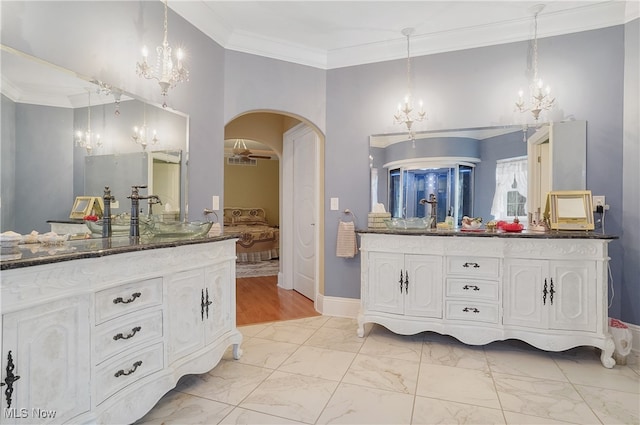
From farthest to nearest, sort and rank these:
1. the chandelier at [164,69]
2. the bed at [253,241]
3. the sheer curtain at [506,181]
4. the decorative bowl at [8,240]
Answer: the bed at [253,241] → the sheer curtain at [506,181] → the chandelier at [164,69] → the decorative bowl at [8,240]

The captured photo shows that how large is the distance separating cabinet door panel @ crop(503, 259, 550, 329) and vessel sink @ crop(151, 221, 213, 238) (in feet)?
7.84

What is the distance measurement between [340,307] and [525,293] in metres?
1.80

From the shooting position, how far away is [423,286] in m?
2.88

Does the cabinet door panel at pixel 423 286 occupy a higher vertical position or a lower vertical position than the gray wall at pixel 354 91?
lower

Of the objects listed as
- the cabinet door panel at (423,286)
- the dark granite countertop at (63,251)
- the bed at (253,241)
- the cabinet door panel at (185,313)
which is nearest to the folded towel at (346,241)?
the cabinet door panel at (423,286)

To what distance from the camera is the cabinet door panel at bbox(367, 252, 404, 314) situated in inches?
116

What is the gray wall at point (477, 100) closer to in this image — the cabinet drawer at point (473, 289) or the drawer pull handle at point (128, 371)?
the cabinet drawer at point (473, 289)

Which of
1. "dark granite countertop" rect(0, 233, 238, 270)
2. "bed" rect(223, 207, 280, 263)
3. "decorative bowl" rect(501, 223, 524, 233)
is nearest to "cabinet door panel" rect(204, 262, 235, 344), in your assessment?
"dark granite countertop" rect(0, 233, 238, 270)

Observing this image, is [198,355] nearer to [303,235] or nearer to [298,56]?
[303,235]

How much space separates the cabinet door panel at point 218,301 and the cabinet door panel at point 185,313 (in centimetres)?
7

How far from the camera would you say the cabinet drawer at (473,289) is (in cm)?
272

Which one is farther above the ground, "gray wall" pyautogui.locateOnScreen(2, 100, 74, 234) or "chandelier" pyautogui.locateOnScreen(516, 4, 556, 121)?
"chandelier" pyautogui.locateOnScreen(516, 4, 556, 121)

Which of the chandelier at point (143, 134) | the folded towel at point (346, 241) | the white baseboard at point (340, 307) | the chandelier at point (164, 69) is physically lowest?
the white baseboard at point (340, 307)

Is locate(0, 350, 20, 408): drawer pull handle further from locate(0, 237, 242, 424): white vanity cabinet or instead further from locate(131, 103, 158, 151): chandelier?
locate(131, 103, 158, 151): chandelier
